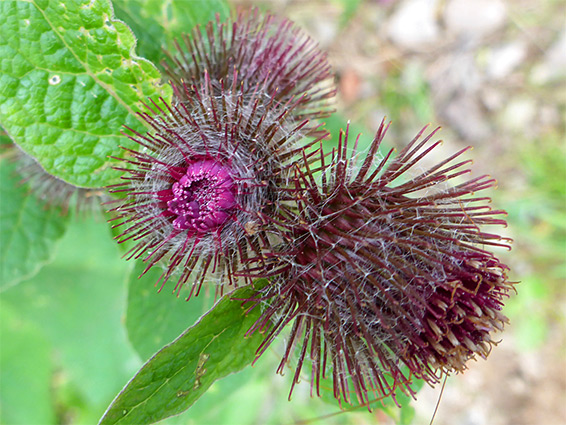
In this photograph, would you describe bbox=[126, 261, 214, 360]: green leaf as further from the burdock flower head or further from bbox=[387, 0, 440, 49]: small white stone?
bbox=[387, 0, 440, 49]: small white stone

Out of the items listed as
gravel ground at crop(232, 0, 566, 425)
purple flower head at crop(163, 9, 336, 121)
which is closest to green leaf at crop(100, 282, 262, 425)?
purple flower head at crop(163, 9, 336, 121)

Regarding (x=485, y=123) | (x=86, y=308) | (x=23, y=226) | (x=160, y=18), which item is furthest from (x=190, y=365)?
(x=485, y=123)

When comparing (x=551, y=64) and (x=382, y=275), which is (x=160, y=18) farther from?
(x=551, y=64)

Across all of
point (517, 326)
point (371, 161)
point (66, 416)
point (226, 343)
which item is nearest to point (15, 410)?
point (66, 416)

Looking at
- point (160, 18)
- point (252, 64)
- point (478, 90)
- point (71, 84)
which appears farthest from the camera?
point (478, 90)

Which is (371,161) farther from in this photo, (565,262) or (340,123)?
(565,262)

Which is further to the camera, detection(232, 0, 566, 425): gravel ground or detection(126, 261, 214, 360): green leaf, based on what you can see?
detection(232, 0, 566, 425): gravel ground
